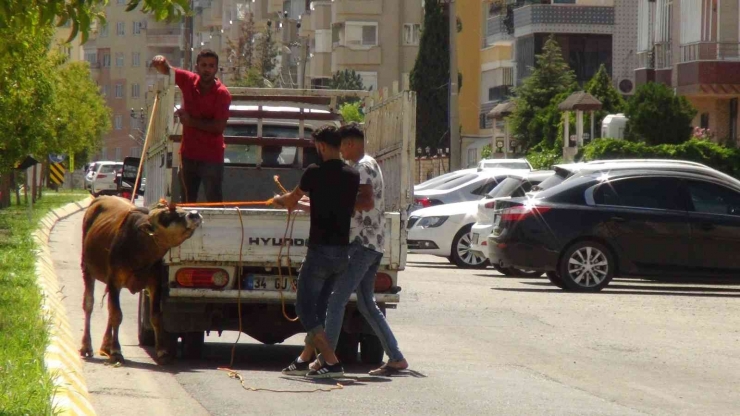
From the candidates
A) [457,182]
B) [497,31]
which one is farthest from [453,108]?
[497,31]

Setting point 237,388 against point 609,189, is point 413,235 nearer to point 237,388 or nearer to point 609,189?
point 609,189

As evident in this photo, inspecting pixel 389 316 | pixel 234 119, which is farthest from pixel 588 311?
pixel 234 119

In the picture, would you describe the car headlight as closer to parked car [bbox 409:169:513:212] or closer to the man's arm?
parked car [bbox 409:169:513:212]

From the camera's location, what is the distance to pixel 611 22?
197 ft

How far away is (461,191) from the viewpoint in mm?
29078

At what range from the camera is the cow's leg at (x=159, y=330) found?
474 inches

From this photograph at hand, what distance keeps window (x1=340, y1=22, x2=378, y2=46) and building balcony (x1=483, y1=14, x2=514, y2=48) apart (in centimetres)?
1678

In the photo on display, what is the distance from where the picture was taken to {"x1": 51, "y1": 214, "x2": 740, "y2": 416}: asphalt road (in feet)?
33.3

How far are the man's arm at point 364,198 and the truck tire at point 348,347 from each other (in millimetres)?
1701

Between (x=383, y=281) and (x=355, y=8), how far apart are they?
7405 cm

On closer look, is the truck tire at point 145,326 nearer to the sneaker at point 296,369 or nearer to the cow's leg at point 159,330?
the cow's leg at point 159,330

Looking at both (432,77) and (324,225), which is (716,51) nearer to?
(324,225)

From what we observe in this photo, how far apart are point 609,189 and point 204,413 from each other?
40.6 feet

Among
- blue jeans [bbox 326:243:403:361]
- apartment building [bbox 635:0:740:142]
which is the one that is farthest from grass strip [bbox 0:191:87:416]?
apartment building [bbox 635:0:740:142]
